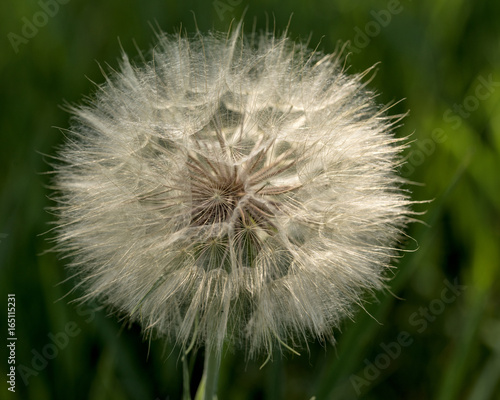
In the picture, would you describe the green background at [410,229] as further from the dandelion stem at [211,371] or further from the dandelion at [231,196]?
the dandelion stem at [211,371]

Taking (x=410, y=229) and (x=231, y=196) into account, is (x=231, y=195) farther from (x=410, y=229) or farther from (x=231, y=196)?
(x=410, y=229)

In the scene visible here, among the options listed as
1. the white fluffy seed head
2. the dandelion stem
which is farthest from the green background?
the dandelion stem

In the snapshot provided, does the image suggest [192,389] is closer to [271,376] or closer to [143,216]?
[271,376]

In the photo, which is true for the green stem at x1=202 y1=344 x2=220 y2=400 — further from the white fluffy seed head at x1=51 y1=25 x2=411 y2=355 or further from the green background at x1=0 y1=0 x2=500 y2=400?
the green background at x1=0 y1=0 x2=500 y2=400

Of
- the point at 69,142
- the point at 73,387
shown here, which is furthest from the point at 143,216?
the point at 73,387

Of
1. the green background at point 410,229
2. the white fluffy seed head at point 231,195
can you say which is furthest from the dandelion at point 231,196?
the green background at point 410,229

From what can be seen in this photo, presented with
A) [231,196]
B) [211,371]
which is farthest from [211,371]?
[231,196]

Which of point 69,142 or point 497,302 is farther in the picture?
point 497,302
